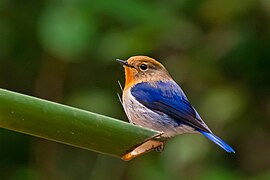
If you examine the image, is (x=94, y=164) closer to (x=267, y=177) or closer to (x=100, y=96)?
(x=100, y=96)

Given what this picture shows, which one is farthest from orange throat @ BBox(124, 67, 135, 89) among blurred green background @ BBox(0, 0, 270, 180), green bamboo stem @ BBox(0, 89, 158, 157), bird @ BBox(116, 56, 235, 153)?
green bamboo stem @ BBox(0, 89, 158, 157)

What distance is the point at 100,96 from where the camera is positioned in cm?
373

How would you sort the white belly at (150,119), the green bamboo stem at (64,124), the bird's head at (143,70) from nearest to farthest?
the green bamboo stem at (64,124)
the white belly at (150,119)
the bird's head at (143,70)

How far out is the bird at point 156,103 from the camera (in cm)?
287

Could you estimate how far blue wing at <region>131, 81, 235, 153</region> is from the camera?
2900 millimetres

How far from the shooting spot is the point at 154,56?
3953mm

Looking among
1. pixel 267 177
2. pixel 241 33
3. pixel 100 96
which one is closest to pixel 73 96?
pixel 100 96

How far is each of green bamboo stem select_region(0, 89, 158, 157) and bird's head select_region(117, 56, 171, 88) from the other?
7.27ft

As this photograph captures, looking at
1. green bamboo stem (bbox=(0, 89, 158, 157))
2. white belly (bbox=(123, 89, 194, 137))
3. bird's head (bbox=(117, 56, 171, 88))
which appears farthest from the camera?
bird's head (bbox=(117, 56, 171, 88))

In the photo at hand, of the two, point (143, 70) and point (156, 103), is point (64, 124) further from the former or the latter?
point (143, 70)

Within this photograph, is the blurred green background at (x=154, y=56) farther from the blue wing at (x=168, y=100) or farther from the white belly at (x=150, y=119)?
the white belly at (x=150, y=119)

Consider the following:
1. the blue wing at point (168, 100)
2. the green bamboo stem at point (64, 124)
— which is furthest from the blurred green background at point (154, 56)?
the green bamboo stem at point (64, 124)

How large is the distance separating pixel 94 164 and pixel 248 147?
41.2 inches

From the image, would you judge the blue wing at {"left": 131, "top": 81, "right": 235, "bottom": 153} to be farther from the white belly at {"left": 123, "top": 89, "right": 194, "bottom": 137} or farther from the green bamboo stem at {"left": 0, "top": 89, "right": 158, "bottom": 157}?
the green bamboo stem at {"left": 0, "top": 89, "right": 158, "bottom": 157}
